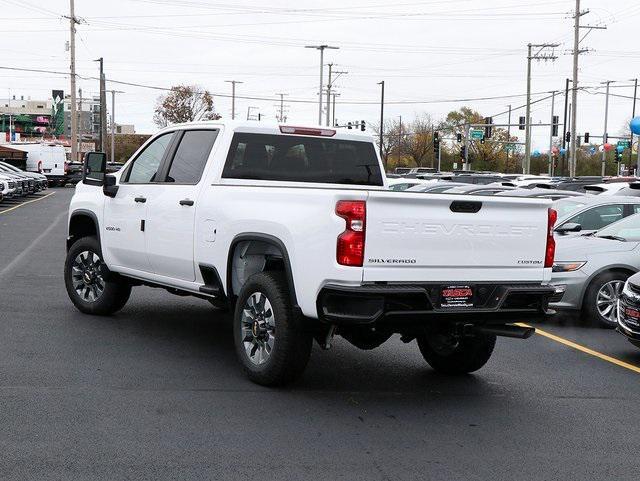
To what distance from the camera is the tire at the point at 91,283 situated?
378 inches

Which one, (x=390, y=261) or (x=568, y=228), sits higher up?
(x=390, y=261)

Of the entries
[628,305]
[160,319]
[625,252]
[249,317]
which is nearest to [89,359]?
[249,317]

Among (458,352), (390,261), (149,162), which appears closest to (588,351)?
(458,352)

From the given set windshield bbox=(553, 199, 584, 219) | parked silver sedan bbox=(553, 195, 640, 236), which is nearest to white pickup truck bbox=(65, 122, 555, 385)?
parked silver sedan bbox=(553, 195, 640, 236)

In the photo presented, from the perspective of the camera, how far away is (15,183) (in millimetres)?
35000

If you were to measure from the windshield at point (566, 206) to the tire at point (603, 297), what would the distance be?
266cm

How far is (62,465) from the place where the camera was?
16.0 feet

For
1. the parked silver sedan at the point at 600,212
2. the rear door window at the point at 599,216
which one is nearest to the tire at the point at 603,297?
the parked silver sedan at the point at 600,212

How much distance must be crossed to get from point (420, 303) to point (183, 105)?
95396mm

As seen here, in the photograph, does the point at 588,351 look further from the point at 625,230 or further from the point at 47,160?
the point at 47,160

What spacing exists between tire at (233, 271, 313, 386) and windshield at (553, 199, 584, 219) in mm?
7286

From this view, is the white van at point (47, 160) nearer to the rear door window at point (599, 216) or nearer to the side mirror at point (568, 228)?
the rear door window at point (599, 216)

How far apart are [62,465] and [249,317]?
7.65ft

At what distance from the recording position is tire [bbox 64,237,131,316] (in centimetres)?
959
